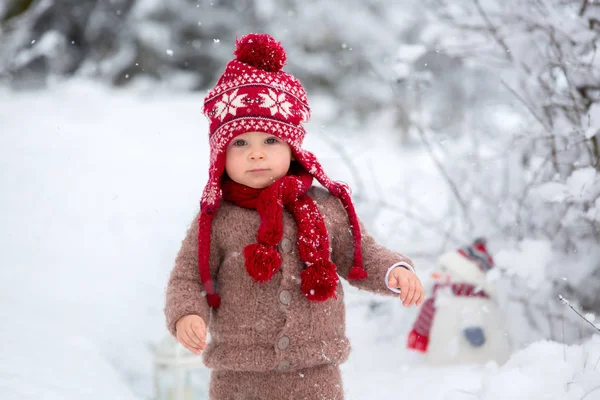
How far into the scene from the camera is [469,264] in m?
3.38

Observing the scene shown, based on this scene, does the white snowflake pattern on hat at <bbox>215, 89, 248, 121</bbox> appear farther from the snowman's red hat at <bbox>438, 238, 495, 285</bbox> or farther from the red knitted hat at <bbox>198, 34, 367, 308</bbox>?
the snowman's red hat at <bbox>438, 238, 495, 285</bbox>

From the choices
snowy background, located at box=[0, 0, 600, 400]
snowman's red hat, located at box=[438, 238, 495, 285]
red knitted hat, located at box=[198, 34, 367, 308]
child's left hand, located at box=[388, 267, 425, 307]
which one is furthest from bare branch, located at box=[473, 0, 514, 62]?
child's left hand, located at box=[388, 267, 425, 307]

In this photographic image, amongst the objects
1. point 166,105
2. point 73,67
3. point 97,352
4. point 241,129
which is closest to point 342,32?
point 166,105

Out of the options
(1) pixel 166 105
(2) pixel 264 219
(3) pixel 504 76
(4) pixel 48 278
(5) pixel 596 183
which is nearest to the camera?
(2) pixel 264 219

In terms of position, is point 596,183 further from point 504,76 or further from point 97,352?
point 97,352

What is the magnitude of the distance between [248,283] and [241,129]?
1.61 feet

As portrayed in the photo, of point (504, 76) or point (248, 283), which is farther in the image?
point (504, 76)

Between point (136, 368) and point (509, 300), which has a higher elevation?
point (509, 300)

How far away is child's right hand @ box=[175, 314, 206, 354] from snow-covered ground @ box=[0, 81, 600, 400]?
1032mm

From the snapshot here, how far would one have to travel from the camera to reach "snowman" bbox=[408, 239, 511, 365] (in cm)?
325

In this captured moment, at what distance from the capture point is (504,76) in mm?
3498

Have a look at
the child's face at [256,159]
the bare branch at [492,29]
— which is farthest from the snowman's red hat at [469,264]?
the child's face at [256,159]

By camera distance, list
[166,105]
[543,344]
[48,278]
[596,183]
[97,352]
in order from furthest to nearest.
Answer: [166,105] < [48,278] < [97,352] < [596,183] < [543,344]

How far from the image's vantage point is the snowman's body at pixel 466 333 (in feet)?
10.6
